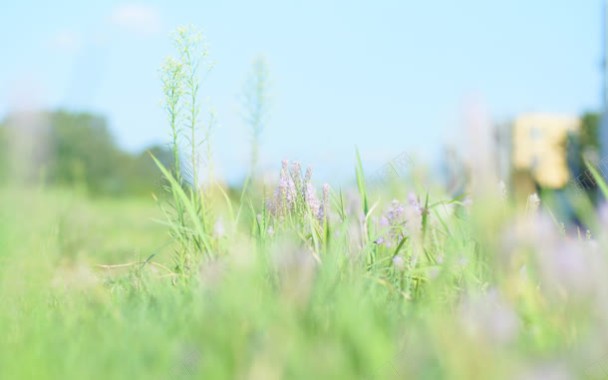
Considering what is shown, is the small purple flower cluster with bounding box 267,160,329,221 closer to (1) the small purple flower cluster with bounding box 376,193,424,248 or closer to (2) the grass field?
(2) the grass field

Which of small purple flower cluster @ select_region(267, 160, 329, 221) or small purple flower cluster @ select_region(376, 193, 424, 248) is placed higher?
small purple flower cluster @ select_region(267, 160, 329, 221)

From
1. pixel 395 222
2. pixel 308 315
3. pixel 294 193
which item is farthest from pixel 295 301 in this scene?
pixel 395 222

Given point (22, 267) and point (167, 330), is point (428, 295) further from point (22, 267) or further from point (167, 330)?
point (22, 267)

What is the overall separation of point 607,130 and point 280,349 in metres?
8.43

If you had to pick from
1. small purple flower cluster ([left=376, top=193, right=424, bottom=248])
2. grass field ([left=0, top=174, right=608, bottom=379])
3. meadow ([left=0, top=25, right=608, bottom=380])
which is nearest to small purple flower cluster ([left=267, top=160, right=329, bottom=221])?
meadow ([left=0, top=25, right=608, bottom=380])

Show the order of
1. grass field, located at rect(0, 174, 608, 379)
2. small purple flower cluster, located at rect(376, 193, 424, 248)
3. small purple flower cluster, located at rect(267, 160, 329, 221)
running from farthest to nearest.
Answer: small purple flower cluster, located at rect(376, 193, 424, 248) → small purple flower cluster, located at rect(267, 160, 329, 221) → grass field, located at rect(0, 174, 608, 379)

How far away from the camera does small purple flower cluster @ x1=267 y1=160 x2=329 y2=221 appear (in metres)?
2.49

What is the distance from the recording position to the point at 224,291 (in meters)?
1.47

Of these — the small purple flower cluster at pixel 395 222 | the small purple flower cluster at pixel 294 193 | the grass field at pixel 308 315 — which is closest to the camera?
the grass field at pixel 308 315

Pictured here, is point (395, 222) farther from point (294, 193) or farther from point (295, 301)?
point (295, 301)

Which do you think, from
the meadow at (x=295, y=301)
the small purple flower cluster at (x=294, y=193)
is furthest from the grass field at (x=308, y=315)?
the small purple flower cluster at (x=294, y=193)

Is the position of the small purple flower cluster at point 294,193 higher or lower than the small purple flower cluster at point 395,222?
higher

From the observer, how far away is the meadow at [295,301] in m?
1.29

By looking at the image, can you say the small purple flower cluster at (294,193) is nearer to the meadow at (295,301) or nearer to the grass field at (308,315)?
the meadow at (295,301)
